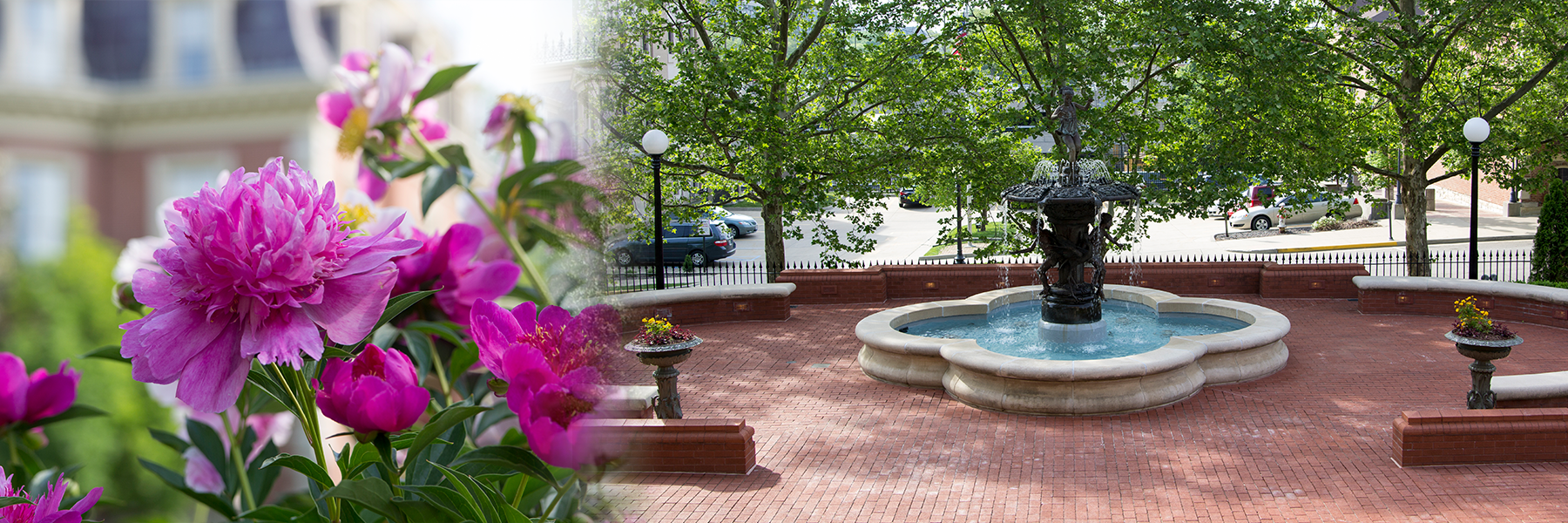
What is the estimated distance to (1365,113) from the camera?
15.9 m

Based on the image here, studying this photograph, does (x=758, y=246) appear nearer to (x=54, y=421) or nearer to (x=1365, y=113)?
(x=1365, y=113)

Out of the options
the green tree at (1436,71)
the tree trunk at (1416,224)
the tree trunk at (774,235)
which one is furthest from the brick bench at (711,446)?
the tree trunk at (1416,224)

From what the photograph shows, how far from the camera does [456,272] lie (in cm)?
92

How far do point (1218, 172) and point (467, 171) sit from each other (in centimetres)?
1540

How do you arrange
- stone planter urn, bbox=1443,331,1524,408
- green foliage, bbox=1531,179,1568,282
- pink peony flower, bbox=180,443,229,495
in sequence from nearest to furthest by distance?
pink peony flower, bbox=180,443,229,495
stone planter urn, bbox=1443,331,1524,408
green foliage, bbox=1531,179,1568,282

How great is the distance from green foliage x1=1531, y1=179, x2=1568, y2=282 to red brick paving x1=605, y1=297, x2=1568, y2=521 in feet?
14.4

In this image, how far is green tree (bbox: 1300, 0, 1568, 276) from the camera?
46.7 ft

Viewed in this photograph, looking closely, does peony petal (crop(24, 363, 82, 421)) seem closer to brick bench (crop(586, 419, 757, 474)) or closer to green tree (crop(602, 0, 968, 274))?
brick bench (crop(586, 419, 757, 474))

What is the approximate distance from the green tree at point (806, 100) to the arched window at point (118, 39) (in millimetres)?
13373

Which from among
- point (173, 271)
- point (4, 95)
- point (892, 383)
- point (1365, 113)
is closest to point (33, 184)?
point (4, 95)

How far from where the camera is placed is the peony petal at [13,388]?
103cm

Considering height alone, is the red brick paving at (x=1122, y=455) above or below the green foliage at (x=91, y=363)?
below

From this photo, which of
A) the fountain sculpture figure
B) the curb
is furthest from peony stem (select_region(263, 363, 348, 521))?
the curb

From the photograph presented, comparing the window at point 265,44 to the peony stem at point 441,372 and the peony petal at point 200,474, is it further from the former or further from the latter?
the peony petal at point 200,474
